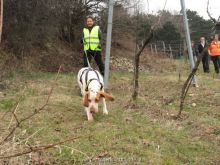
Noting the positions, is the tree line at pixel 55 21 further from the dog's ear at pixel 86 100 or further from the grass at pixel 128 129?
the dog's ear at pixel 86 100

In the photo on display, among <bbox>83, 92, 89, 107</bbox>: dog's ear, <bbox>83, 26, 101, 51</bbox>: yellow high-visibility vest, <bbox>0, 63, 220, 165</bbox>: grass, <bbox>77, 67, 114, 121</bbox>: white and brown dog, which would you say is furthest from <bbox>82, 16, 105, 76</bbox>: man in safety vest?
<bbox>83, 92, 89, 107</bbox>: dog's ear

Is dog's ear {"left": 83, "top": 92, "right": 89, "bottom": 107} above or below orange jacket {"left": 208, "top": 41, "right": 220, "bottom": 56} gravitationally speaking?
below

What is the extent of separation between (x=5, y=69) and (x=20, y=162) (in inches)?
394

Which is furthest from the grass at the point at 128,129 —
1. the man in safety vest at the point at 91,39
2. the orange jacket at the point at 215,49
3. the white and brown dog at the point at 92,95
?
the orange jacket at the point at 215,49

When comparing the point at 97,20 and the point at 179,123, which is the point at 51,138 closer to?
the point at 179,123

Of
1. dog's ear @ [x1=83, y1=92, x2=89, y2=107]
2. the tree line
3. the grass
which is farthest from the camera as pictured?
the tree line

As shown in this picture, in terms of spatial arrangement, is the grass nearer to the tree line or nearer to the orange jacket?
the tree line

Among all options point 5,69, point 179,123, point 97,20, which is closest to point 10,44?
point 5,69

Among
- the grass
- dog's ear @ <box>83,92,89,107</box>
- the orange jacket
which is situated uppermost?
the orange jacket

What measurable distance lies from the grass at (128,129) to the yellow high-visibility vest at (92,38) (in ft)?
4.33

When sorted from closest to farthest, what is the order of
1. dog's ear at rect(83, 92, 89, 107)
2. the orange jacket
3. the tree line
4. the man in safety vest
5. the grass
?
the grass < dog's ear at rect(83, 92, 89, 107) < the man in safety vest < the tree line < the orange jacket

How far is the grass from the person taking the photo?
581 centimetres

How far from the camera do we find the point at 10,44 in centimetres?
1695

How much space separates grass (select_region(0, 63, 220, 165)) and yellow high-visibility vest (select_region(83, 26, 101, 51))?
1321mm
